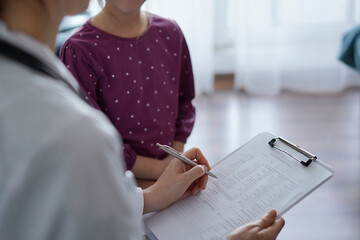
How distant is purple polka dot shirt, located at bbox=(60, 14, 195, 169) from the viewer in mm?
891

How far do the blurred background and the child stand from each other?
3.25ft

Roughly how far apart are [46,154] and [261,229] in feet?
1.41

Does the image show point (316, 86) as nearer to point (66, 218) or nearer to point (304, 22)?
point (304, 22)

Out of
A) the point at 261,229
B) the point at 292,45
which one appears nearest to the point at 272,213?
the point at 261,229

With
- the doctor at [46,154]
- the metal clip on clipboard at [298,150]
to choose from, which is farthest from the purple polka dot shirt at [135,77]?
the doctor at [46,154]

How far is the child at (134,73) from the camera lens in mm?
893

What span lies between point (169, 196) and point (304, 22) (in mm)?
1973

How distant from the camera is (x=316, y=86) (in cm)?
252

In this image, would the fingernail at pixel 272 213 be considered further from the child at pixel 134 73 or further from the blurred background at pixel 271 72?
the blurred background at pixel 271 72

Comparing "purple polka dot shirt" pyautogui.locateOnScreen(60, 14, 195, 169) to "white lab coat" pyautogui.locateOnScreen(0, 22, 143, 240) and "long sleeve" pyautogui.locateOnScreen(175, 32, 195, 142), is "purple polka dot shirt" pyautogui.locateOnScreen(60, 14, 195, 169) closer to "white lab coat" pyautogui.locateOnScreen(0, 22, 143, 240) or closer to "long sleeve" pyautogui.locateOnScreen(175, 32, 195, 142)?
"long sleeve" pyautogui.locateOnScreen(175, 32, 195, 142)

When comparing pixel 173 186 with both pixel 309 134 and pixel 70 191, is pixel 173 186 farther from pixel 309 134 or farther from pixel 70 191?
pixel 309 134

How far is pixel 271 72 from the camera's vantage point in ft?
8.07

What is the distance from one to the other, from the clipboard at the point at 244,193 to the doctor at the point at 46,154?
1.02 ft

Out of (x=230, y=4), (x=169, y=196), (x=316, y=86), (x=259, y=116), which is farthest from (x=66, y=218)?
(x=316, y=86)
